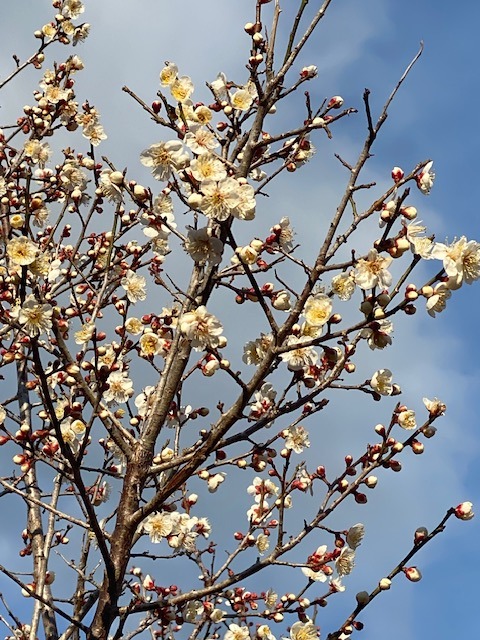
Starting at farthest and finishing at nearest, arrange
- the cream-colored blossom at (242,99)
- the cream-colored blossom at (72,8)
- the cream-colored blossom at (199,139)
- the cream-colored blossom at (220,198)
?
the cream-colored blossom at (72,8), the cream-colored blossom at (242,99), the cream-colored blossom at (199,139), the cream-colored blossom at (220,198)

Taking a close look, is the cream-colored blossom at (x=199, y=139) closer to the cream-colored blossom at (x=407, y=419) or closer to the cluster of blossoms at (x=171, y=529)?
the cream-colored blossom at (x=407, y=419)

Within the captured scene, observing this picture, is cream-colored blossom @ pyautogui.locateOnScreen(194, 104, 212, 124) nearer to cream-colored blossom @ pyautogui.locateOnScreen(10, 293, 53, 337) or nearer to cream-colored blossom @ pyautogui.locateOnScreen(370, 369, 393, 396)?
cream-colored blossom @ pyautogui.locateOnScreen(10, 293, 53, 337)

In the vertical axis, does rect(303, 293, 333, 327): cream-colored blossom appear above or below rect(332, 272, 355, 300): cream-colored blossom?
below

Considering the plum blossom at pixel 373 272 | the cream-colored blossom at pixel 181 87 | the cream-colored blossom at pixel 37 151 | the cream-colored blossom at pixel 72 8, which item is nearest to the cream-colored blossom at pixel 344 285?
the plum blossom at pixel 373 272

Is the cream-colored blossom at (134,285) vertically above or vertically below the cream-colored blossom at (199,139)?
above

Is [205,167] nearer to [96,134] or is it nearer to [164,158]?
[164,158]

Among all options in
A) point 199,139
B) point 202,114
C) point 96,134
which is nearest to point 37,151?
point 96,134

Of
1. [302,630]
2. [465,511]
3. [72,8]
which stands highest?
[72,8]

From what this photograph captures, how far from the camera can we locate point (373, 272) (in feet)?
8.54

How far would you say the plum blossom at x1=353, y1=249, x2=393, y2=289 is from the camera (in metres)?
2.58

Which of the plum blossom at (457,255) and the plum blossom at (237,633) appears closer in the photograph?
the plum blossom at (457,255)

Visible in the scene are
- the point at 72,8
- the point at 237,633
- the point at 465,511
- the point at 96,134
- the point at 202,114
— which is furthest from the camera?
the point at 72,8

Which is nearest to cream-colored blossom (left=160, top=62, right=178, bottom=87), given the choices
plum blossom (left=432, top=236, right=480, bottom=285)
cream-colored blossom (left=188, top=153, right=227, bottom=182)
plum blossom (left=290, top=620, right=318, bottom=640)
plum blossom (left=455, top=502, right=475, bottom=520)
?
cream-colored blossom (left=188, top=153, right=227, bottom=182)

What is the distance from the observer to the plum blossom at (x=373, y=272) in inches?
102
